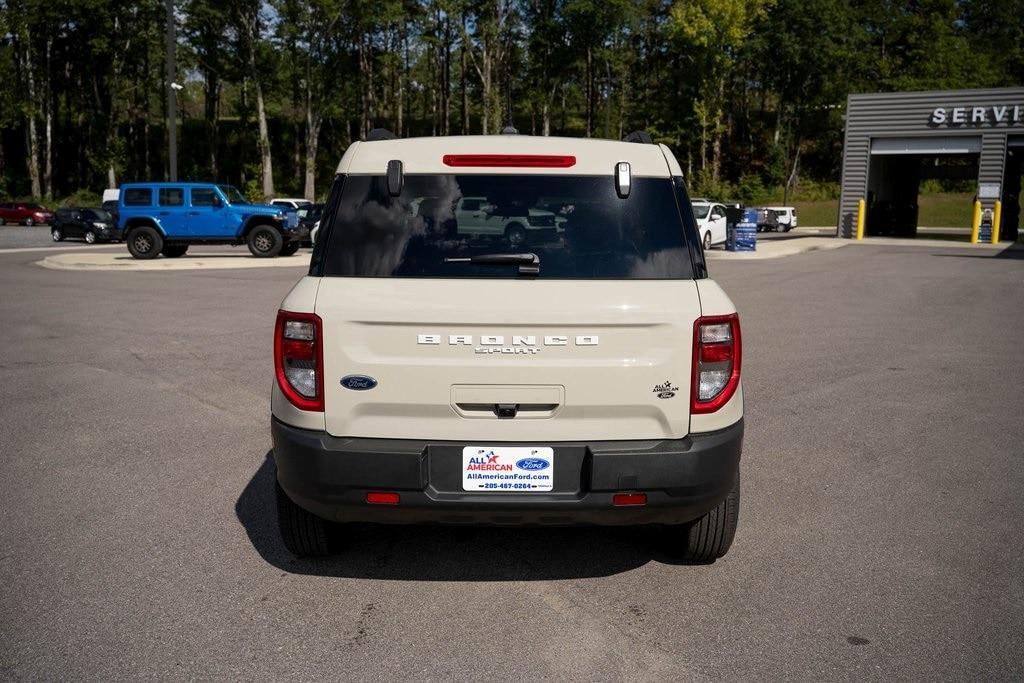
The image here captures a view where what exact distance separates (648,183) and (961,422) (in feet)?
15.3

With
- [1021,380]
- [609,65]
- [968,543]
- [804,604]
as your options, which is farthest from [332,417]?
[609,65]

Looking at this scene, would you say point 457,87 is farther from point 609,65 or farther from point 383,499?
point 383,499

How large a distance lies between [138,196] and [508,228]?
2286 cm

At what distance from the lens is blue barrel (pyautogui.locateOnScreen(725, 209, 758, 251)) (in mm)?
29438

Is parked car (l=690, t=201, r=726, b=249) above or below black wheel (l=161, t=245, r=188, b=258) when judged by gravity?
above

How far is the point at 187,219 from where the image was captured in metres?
24.4

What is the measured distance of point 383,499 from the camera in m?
3.53

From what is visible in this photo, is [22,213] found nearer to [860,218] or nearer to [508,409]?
[860,218]

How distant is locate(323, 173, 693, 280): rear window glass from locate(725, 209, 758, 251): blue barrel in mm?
26736

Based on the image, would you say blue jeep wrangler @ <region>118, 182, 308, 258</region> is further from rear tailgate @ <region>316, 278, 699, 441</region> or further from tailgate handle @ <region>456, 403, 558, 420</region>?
tailgate handle @ <region>456, 403, 558, 420</region>

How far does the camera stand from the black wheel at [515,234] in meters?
3.71

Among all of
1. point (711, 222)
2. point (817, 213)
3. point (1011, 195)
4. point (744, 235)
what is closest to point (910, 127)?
point (1011, 195)

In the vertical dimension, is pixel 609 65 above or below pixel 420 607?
above

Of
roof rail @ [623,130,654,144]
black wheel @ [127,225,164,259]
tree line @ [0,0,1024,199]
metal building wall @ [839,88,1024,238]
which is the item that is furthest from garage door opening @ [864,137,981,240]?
roof rail @ [623,130,654,144]
